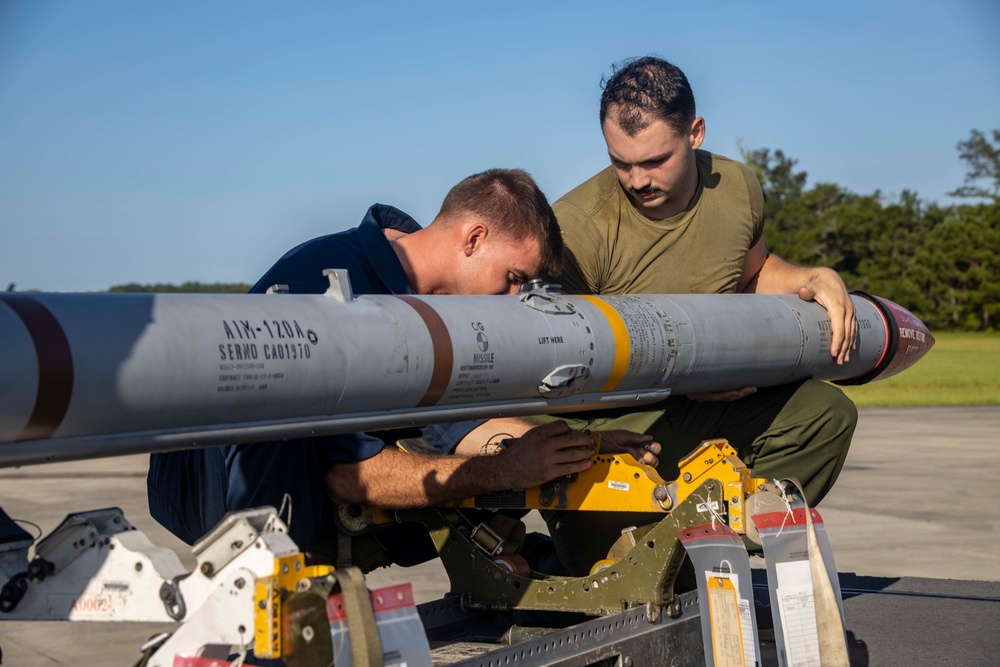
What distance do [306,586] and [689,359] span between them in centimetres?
170

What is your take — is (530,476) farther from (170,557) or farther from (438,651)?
(170,557)

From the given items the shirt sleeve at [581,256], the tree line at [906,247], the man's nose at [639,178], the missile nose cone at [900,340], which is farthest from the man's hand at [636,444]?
the tree line at [906,247]

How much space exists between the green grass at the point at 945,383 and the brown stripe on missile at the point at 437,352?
16889 millimetres

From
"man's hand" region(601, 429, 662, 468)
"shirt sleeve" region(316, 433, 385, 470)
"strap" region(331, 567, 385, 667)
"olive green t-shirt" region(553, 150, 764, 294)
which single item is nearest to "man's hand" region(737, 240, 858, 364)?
"olive green t-shirt" region(553, 150, 764, 294)

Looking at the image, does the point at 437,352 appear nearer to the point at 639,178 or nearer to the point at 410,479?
the point at 410,479

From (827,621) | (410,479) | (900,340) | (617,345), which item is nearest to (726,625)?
(827,621)

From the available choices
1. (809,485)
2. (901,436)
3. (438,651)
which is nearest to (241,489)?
(438,651)

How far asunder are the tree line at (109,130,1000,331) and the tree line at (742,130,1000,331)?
0.12ft

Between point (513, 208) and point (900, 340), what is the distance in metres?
2.00

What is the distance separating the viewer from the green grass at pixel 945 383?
18.5 meters

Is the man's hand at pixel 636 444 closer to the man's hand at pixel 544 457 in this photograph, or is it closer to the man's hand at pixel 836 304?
the man's hand at pixel 544 457

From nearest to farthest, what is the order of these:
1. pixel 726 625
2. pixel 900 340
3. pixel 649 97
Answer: pixel 726 625 → pixel 649 97 → pixel 900 340

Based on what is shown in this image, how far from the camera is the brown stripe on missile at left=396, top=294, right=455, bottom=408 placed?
7.83 feet

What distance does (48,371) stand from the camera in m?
1.74
